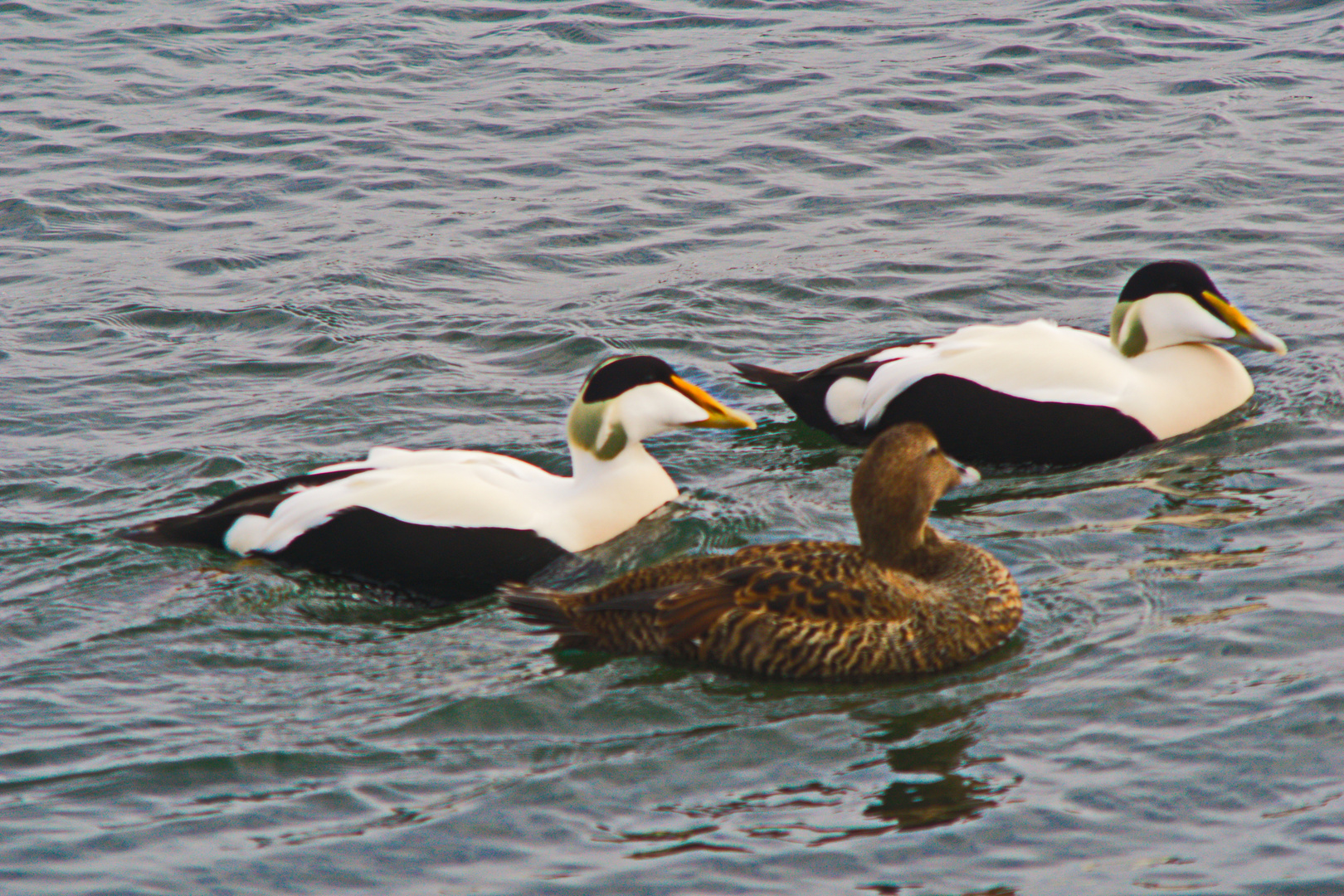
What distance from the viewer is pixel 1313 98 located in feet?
32.8

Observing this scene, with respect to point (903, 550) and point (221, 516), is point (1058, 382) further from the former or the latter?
point (221, 516)

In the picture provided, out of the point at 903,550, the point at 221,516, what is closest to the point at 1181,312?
the point at 903,550

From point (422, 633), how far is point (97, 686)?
923 mm

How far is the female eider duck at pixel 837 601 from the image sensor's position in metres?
4.43

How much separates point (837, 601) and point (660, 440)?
6.48 ft

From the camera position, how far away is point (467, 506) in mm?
5148

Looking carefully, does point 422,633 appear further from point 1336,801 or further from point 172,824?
point 1336,801

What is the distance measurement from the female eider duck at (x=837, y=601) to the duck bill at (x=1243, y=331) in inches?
81.1

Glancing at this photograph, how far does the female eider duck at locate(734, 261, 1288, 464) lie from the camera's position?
6.04 metres

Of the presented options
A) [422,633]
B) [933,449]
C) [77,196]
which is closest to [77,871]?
[422,633]

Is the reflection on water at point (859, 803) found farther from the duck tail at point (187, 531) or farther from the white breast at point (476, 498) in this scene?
the duck tail at point (187, 531)

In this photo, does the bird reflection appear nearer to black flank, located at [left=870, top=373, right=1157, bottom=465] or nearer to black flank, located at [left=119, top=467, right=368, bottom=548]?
black flank, located at [left=870, top=373, right=1157, bottom=465]

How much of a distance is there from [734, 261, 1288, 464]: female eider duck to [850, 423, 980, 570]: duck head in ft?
4.43

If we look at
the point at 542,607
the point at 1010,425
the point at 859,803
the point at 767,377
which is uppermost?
the point at 767,377
